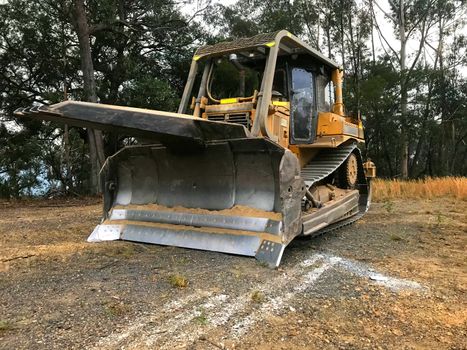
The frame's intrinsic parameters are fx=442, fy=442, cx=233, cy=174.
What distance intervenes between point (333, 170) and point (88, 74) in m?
10.0

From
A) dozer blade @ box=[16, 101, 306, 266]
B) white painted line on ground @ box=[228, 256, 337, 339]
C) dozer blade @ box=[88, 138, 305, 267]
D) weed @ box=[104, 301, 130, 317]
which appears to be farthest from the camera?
dozer blade @ box=[88, 138, 305, 267]

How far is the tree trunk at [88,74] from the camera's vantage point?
13.1m

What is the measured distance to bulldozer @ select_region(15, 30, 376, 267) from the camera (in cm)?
427

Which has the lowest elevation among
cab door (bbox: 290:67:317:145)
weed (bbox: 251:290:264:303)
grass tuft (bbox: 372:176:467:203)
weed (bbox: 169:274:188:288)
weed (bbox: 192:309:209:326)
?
grass tuft (bbox: 372:176:467:203)

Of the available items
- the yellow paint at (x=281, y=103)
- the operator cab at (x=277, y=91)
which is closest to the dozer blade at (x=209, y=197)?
the operator cab at (x=277, y=91)

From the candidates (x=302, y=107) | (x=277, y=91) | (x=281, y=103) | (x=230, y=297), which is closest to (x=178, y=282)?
(x=230, y=297)

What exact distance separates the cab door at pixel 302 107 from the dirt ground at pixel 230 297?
152cm

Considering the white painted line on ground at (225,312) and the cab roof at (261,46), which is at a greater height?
the cab roof at (261,46)

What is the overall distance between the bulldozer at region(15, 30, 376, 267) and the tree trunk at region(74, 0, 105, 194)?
26.1 feet

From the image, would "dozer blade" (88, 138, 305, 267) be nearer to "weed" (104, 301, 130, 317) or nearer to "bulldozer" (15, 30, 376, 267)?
"bulldozer" (15, 30, 376, 267)

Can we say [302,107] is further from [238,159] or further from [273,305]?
[273,305]

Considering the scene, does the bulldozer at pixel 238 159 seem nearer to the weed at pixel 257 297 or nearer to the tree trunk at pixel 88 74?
the weed at pixel 257 297

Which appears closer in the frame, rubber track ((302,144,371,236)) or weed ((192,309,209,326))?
weed ((192,309,209,326))

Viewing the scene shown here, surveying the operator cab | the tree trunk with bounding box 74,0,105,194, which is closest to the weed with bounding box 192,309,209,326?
the operator cab
